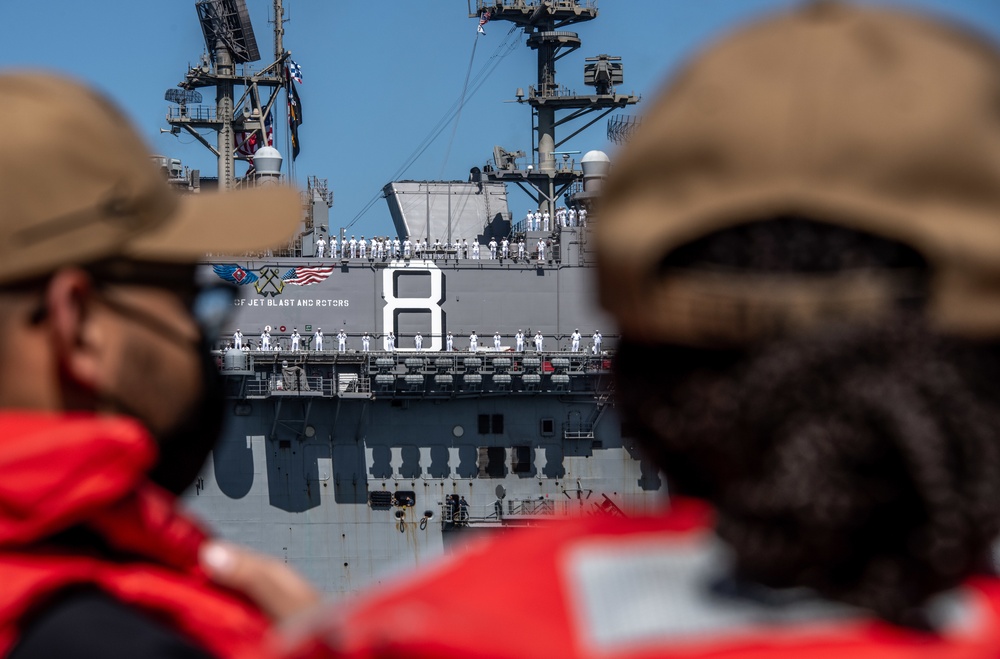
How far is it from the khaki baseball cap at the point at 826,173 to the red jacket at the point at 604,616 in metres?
0.33

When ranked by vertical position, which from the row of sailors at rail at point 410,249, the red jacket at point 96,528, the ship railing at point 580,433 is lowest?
the ship railing at point 580,433

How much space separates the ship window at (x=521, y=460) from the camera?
3691 cm

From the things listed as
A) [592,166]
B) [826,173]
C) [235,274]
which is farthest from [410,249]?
[826,173]

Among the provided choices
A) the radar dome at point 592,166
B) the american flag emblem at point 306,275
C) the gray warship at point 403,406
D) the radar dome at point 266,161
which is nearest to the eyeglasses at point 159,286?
the gray warship at point 403,406

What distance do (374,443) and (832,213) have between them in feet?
117

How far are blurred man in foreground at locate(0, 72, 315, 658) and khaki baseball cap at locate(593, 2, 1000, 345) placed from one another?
3.72 feet

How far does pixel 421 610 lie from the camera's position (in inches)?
58.1

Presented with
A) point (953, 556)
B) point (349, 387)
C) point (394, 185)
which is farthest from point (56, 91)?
point (394, 185)

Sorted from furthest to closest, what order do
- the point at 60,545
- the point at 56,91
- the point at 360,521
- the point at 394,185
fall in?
the point at 394,185, the point at 360,521, the point at 56,91, the point at 60,545

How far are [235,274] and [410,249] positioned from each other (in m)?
6.66

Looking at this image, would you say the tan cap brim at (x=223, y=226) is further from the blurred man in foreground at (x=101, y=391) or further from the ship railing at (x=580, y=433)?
the ship railing at (x=580, y=433)

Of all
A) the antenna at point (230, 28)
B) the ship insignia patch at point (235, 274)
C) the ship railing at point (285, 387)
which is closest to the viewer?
the ship insignia patch at point (235, 274)

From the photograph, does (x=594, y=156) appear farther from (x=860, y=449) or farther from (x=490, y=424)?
(x=860, y=449)

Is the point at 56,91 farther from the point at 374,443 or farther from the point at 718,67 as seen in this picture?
the point at 374,443
